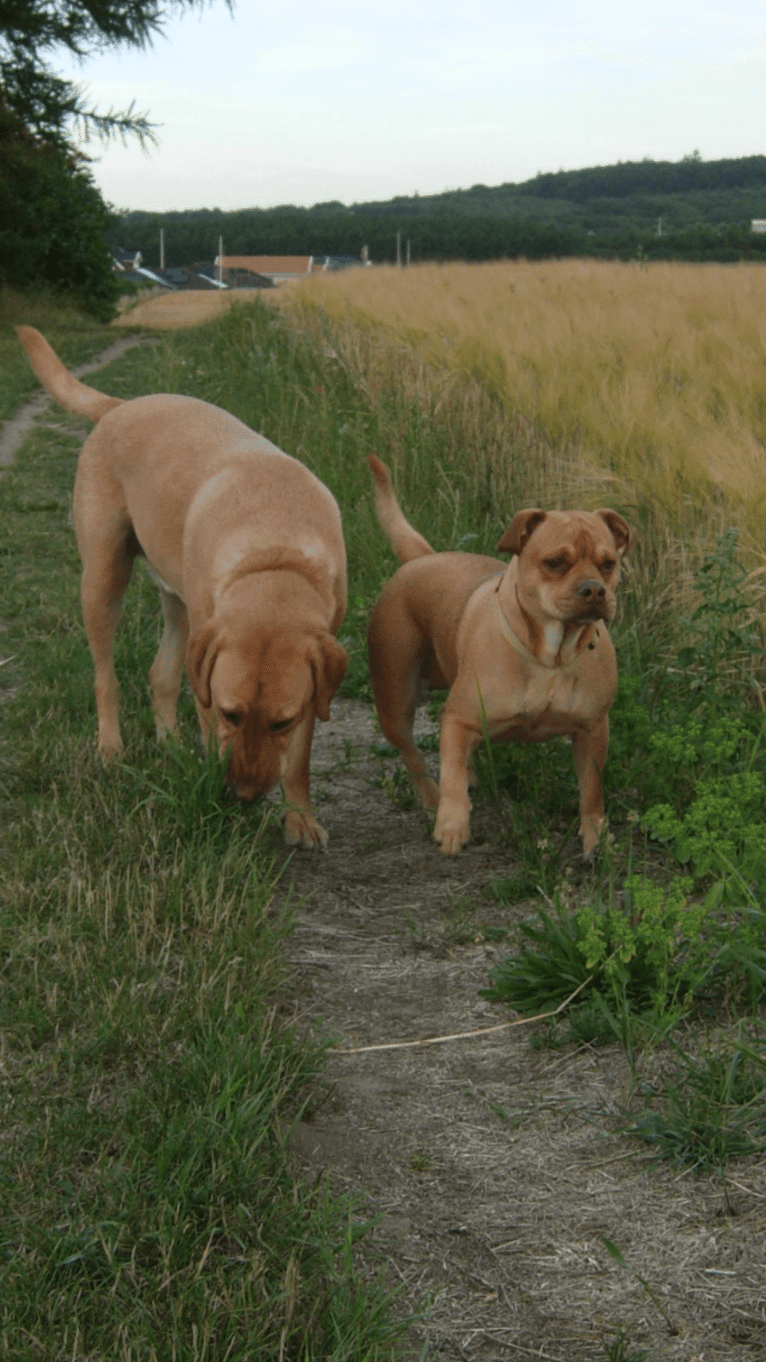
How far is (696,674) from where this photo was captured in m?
3.92

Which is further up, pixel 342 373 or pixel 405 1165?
pixel 342 373

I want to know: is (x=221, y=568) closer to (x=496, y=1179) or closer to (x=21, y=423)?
(x=496, y=1179)

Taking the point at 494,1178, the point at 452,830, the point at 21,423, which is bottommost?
the point at 494,1178

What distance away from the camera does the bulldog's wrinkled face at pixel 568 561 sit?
311 cm

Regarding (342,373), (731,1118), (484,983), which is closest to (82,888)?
(484,983)

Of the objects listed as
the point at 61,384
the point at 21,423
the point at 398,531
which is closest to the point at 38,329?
the point at 21,423

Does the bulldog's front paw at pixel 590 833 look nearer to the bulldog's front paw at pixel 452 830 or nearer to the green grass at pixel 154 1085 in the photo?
the bulldog's front paw at pixel 452 830

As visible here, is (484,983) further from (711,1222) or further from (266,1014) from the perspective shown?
(711,1222)

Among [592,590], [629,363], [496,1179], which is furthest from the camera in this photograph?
[629,363]

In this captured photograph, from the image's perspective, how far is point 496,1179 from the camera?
2232mm

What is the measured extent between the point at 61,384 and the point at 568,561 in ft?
7.77

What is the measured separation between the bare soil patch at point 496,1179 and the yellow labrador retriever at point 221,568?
582 millimetres

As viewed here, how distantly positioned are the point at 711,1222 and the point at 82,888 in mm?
1624

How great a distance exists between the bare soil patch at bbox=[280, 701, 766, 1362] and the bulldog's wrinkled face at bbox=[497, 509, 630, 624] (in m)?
0.84
